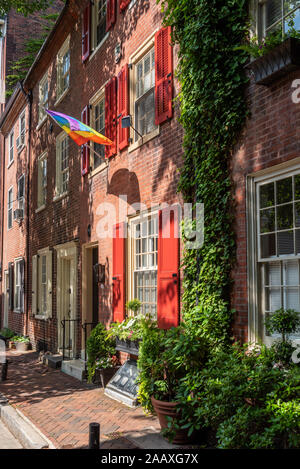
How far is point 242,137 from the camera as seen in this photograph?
234 inches

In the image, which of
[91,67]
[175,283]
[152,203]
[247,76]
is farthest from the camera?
[91,67]

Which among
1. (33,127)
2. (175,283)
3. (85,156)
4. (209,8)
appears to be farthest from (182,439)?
(33,127)

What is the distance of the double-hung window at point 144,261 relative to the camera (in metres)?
8.27

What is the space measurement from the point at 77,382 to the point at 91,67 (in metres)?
7.24

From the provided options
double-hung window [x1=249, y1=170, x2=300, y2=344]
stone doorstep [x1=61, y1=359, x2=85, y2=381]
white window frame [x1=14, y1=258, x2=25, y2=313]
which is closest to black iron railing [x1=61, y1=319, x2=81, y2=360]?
stone doorstep [x1=61, y1=359, x2=85, y2=381]

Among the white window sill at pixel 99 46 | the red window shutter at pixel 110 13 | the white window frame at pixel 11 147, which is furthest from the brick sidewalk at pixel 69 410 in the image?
the white window frame at pixel 11 147

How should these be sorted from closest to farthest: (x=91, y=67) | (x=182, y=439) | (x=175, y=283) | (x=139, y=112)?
(x=182, y=439) → (x=175, y=283) → (x=139, y=112) → (x=91, y=67)

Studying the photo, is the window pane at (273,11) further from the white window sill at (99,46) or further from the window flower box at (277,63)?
the white window sill at (99,46)

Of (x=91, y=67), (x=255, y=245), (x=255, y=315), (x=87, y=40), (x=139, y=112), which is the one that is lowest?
(x=255, y=315)

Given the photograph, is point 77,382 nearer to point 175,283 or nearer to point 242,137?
point 175,283

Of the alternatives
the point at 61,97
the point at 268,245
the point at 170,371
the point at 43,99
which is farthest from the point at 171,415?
the point at 43,99

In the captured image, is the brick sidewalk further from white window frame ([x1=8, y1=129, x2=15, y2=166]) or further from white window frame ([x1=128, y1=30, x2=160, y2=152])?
white window frame ([x1=8, y1=129, x2=15, y2=166])

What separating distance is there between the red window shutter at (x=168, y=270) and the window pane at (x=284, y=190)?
2.09 meters

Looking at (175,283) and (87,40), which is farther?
(87,40)
